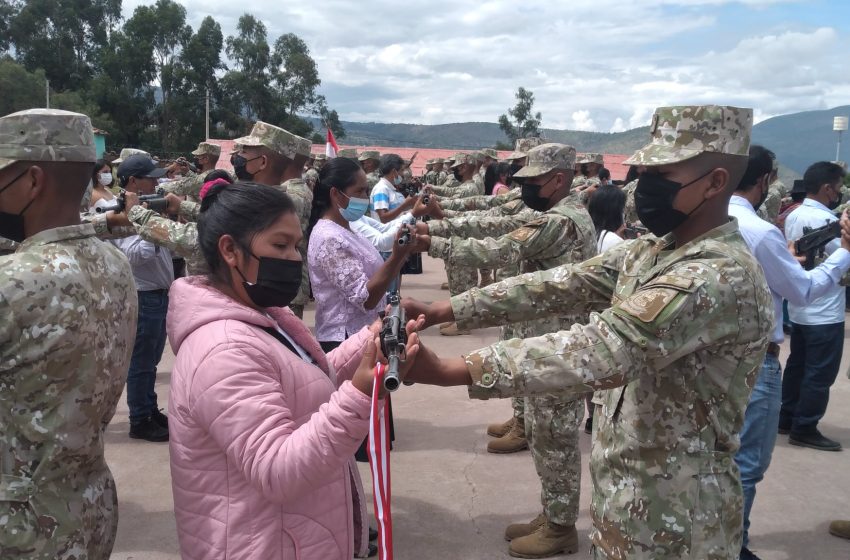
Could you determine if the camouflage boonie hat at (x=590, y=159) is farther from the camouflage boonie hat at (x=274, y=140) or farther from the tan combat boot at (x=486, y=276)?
the camouflage boonie hat at (x=274, y=140)

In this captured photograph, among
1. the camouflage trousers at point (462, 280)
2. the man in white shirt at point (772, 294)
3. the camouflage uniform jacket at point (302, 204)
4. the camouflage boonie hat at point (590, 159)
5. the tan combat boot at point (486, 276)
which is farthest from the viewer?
the camouflage boonie hat at point (590, 159)

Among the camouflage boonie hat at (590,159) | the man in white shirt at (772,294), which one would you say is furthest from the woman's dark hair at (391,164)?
the man in white shirt at (772,294)

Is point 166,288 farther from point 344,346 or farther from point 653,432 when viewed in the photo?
point 653,432

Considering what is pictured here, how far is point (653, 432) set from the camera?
83.0 inches

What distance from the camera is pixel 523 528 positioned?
156 inches

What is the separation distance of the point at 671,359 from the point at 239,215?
1308 mm

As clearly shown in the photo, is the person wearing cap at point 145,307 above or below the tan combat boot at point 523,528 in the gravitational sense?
above

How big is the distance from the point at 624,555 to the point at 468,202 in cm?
810

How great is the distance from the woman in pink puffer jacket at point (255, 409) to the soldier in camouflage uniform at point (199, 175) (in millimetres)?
6891

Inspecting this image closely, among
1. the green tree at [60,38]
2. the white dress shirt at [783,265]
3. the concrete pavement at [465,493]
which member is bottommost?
the concrete pavement at [465,493]

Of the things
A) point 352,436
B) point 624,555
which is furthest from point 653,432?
point 352,436

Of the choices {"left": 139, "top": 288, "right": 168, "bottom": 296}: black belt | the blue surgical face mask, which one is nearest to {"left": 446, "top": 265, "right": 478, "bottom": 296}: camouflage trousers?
{"left": 139, "top": 288, "right": 168, "bottom": 296}: black belt

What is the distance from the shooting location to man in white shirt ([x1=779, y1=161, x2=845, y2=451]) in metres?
5.27

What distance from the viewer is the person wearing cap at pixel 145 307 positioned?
205 inches
